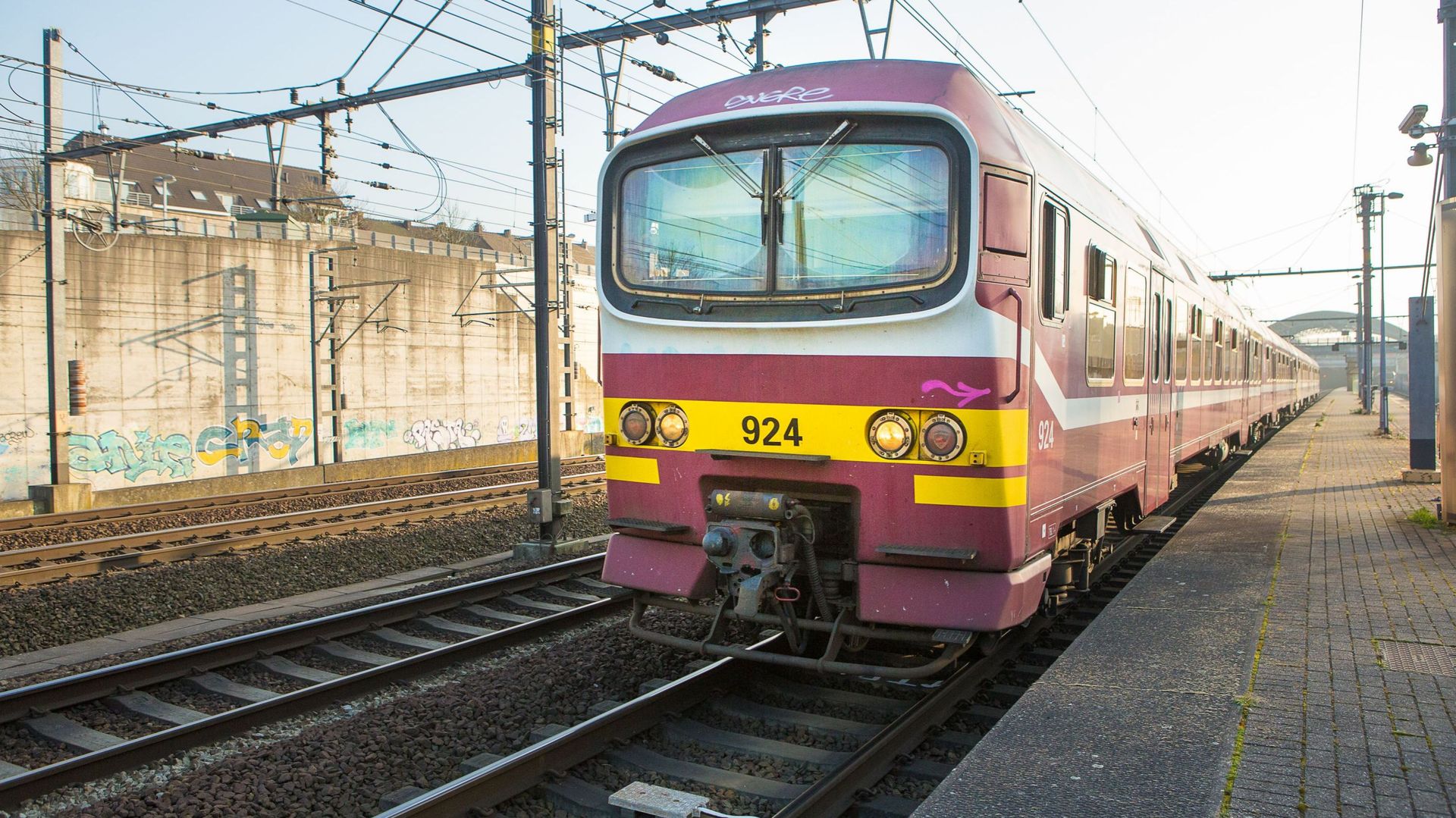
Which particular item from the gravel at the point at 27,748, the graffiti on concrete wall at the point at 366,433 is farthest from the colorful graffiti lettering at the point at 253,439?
the gravel at the point at 27,748

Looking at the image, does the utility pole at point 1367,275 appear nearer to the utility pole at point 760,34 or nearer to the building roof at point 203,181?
the utility pole at point 760,34

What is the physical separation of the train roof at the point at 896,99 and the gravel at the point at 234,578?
5.45 meters

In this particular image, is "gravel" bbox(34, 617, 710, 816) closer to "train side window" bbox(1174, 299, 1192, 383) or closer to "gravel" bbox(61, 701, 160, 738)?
"gravel" bbox(61, 701, 160, 738)

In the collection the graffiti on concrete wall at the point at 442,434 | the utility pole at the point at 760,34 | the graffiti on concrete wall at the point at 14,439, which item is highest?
the utility pole at the point at 760,34

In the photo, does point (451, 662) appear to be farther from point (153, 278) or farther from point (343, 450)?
point (343, 450)

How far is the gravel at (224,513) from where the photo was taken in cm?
1334

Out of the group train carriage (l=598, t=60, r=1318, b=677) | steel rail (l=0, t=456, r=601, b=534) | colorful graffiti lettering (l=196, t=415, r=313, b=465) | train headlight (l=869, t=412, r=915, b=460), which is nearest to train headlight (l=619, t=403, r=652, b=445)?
train carriage (l=598, t=60, r=1318, b=677)

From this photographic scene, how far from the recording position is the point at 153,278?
2042 cm

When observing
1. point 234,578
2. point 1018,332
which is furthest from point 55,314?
point 1018,332

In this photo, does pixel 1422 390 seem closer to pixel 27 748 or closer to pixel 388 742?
pixel 388 742

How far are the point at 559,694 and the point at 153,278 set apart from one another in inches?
732

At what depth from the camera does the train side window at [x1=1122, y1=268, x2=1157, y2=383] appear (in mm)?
7617

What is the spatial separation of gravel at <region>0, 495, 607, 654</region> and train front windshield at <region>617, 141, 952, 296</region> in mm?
4804

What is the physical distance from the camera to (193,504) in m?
15.8
